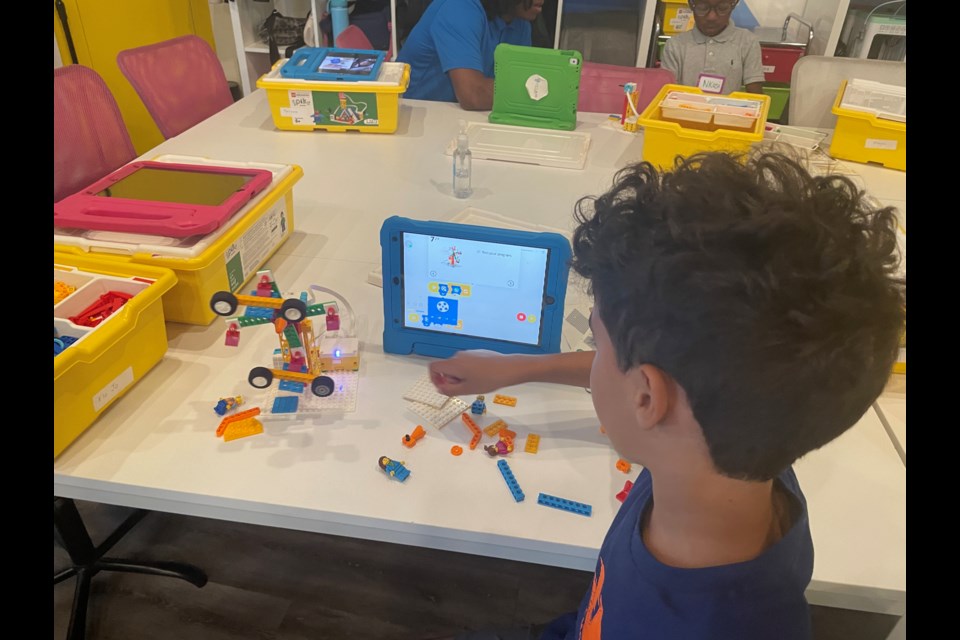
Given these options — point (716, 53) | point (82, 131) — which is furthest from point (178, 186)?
point (716, 53)

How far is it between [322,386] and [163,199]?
22.4 inches

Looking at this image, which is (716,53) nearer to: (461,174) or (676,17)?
(676,17)

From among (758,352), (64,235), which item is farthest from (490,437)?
(64,235)

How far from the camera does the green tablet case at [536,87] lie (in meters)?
1.98

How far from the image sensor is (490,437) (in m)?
0.96

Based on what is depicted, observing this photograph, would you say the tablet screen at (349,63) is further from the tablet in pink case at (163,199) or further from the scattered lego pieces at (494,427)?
the scattered lego pieces at (494,427)

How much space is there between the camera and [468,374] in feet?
3.11

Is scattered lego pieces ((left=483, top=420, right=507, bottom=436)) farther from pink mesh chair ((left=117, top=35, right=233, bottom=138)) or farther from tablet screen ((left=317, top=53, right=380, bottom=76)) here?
pink mesh chair ((left=117, top=35, right=233, bottom=138))

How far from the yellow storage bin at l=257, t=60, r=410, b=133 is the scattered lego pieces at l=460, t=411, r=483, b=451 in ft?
4.17

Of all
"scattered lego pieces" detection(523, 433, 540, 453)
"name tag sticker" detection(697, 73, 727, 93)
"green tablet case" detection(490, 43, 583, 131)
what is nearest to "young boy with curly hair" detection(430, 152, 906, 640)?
"scattered lego pieces" detection(523, 433, 540, 453)
